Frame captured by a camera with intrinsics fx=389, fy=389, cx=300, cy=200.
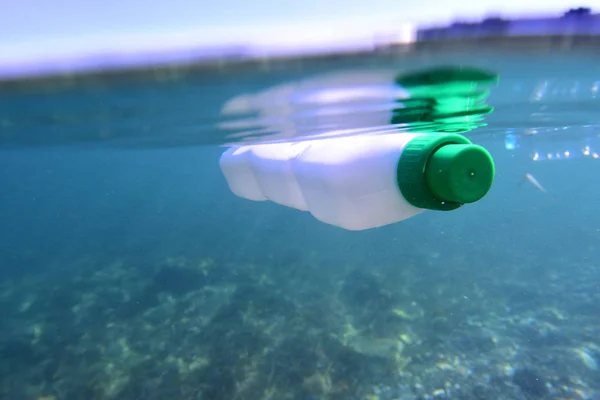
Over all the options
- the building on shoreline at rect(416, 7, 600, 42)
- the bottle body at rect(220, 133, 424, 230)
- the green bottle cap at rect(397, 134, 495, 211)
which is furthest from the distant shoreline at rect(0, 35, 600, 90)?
the green bottle cap at rect(397, 134, 495, 211)

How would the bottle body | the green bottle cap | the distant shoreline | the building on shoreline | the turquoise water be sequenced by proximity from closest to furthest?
the green bottle cap → the bottle body → the building on shoreline → the distant shoreline → the turquoise water

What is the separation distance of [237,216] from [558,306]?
1613 cm

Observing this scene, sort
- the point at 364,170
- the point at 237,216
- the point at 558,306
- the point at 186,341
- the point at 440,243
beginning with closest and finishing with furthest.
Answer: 1. the point at 364,170
2. the point at 186,341
3. the point at 558,306
4. the point at 440,243
5. the point at 237,216

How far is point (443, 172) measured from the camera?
2.84 m

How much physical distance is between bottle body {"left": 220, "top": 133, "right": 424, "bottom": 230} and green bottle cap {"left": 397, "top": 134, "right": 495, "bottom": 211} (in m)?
0.14

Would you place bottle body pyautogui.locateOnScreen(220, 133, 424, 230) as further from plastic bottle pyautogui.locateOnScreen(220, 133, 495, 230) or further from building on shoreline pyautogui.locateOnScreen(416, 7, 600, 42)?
building on shoreline pyautogui.locateOnScreen(416, 7, 600, 42)

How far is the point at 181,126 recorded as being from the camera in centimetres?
873

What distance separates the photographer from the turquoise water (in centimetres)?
600

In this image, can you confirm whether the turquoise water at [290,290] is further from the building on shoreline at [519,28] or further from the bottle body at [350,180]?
the bottle body at [350,180]

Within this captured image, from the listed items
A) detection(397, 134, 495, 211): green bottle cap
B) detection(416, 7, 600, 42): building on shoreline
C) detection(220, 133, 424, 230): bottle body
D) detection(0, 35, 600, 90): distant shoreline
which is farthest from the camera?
detection(0, 35, 600, 90): distant shoreline

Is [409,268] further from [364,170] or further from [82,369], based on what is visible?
[364,170]

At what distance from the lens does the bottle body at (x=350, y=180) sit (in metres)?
3.29

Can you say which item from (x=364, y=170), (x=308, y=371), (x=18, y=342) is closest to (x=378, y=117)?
(x=364, y=170)

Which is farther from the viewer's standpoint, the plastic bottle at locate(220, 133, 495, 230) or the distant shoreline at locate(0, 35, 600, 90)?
the distant shoreline at locate(0, 35, 600, 90)
